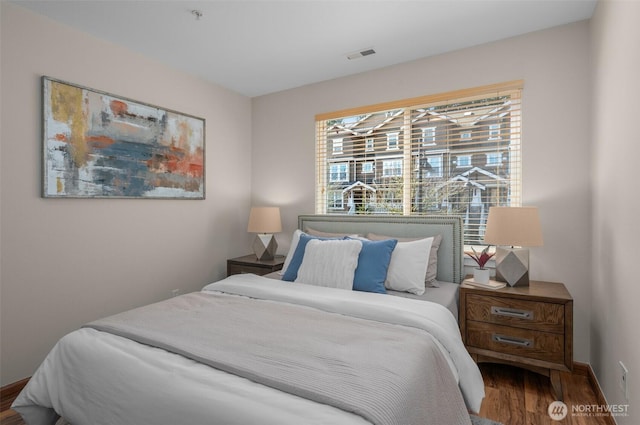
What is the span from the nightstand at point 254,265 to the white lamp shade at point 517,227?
1995mm

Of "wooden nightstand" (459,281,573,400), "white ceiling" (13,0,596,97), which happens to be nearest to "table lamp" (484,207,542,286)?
"wooden nightstand" (459,281,573,400)

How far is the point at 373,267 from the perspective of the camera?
93.3 inches

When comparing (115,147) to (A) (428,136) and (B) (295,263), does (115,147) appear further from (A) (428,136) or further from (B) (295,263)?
(A) (428,136)

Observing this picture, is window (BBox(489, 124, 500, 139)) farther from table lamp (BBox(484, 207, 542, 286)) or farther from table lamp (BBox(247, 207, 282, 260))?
table lamp (BBox(247, 207, 282, 260))

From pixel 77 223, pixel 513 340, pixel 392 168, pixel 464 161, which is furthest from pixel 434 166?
pixel 77 223

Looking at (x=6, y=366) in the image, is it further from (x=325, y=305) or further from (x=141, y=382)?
(x=325, y=305)

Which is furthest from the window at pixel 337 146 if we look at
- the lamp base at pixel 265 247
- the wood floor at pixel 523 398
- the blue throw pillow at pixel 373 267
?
the wood floor at pixel 523 398

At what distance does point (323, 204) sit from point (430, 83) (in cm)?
160

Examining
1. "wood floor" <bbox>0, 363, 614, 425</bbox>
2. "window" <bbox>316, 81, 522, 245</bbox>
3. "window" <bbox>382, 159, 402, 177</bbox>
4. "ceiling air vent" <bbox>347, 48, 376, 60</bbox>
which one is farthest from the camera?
"window" <bbox>382, 159, 402, 177</bbox>

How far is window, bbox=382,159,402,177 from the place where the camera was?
327 cm

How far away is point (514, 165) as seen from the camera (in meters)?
2.71

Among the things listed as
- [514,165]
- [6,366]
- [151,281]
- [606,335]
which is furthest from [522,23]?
[6,366]

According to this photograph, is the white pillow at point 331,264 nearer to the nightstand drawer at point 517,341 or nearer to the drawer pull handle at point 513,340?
the nightstand drawer at point 517,341

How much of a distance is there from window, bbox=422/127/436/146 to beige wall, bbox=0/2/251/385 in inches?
86.1
